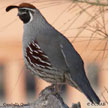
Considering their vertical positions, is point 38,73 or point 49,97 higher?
point 38,73

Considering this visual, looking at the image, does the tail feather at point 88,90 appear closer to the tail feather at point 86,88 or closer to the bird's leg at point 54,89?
the tail feather at point 86,88

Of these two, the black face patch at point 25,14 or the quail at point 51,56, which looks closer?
the quail at point 51,56

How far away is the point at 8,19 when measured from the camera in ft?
35.1

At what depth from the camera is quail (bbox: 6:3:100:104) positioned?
4.08m

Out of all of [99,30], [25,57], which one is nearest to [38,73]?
[25,57]

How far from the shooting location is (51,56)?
4141 millimetres

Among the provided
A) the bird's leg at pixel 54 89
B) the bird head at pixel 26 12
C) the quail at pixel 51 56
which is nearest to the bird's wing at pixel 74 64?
the quail at pixel 51 56

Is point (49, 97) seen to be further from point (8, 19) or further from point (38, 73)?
point (8, 19)

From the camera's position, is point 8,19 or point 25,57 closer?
point 25,57

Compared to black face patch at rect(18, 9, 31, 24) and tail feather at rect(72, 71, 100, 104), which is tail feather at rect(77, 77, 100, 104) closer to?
tail feather at rect(72, 71, 100, 104)

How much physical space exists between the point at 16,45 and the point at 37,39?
770cm

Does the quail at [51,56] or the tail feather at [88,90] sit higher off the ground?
the quail at [51,56]

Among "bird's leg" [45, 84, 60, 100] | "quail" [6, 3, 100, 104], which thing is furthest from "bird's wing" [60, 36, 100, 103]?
"bird's leg" [45, 84, 60, 100]

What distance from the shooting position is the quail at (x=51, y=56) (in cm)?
408
